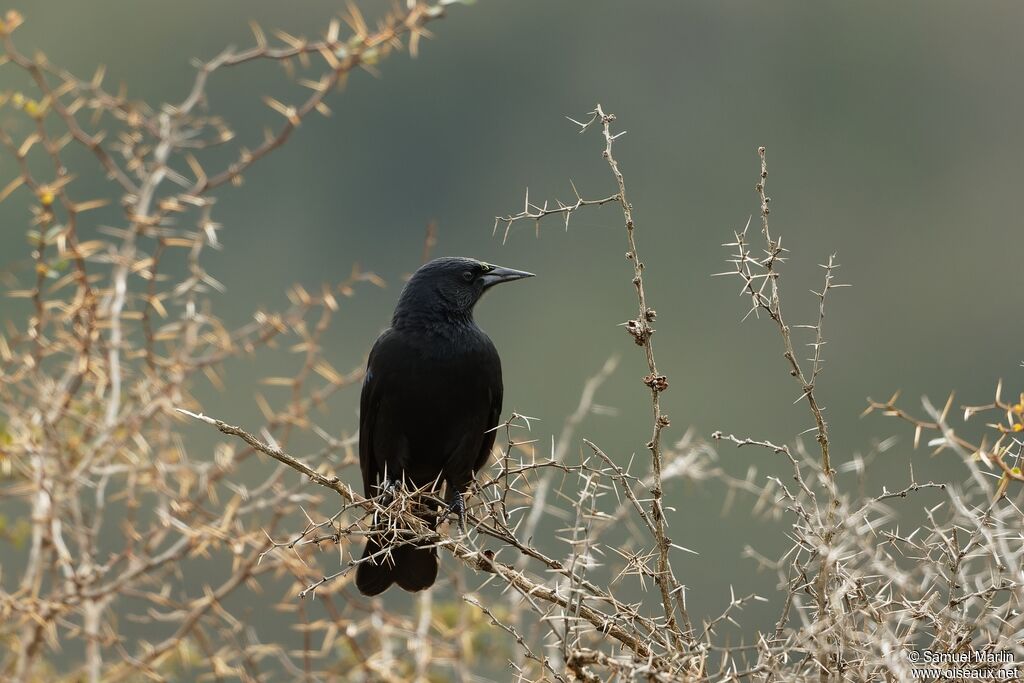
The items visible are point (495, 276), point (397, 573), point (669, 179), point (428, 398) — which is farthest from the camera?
point (669, 179)

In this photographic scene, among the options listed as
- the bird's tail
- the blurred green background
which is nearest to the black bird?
the bird's tail

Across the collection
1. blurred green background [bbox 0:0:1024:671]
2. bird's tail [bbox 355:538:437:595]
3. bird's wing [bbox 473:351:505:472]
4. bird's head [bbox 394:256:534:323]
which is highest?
blurred green background [bbox 0:0:1024:671]

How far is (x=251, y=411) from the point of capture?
134 ft

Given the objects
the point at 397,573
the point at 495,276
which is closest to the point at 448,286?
the point at 495,276

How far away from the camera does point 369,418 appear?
5.72m

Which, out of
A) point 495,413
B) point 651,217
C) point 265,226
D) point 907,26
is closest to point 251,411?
point 265,226

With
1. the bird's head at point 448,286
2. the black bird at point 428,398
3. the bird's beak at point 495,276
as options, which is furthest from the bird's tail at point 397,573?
the bird's beak at point 495,276

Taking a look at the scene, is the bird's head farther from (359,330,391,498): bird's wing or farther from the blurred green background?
the blurred green background

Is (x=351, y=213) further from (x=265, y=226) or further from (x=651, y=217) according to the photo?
(x=651, y=217)

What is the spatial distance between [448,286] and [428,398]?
0.58 metres

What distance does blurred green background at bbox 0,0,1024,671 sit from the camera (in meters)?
45.3

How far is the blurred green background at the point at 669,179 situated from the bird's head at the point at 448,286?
29.3m

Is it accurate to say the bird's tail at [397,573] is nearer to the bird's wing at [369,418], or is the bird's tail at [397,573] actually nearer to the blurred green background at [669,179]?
the bird's wing at [369,418]

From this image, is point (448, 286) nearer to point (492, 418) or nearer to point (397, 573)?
point (492, 418)
